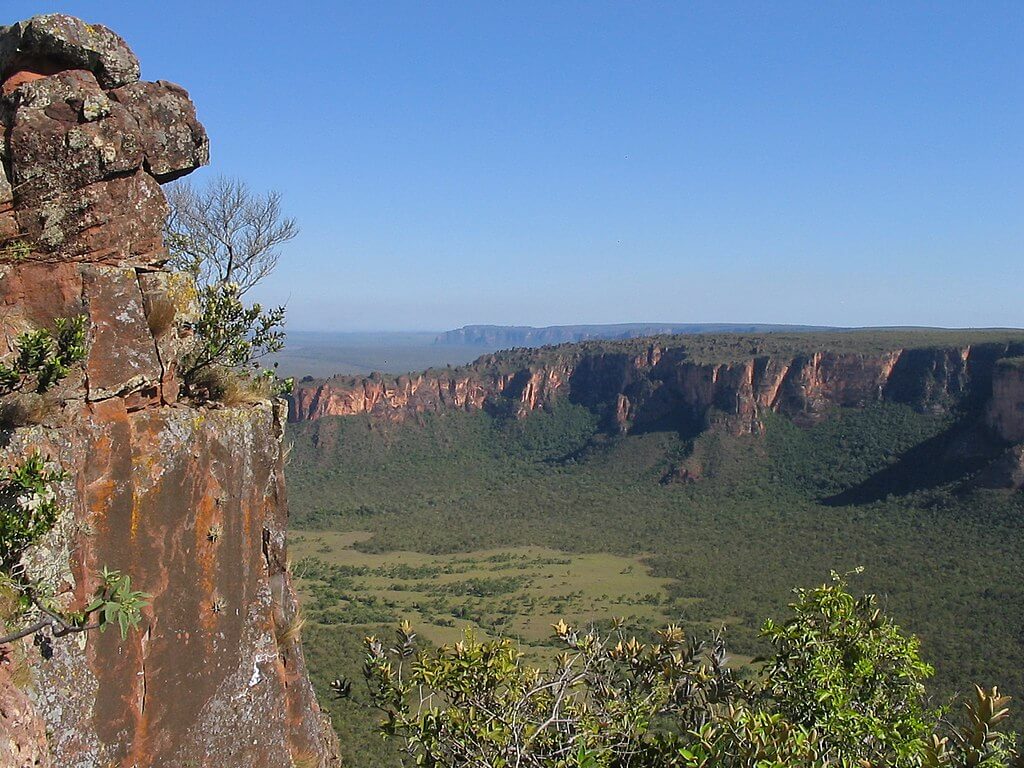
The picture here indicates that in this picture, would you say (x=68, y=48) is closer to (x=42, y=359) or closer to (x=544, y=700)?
(x=42, y=359)

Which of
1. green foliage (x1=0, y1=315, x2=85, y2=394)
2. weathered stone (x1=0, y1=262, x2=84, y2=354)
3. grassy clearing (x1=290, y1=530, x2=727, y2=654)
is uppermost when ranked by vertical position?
weathered stone (x1=0, y1=262, x2=84, y2=354)

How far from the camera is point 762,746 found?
5211 mm

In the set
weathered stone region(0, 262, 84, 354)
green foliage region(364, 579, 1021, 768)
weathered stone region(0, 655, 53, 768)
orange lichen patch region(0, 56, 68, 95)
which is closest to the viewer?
weathered stone region(0, 655, 53, 768)

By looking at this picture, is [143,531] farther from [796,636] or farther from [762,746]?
[796,636]

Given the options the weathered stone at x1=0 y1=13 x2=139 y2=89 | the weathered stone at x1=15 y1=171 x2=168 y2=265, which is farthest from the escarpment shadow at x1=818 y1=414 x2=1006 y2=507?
the weathered stone at x1=0 y1=13 x2=139 y2=89

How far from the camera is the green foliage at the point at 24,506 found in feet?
17.8

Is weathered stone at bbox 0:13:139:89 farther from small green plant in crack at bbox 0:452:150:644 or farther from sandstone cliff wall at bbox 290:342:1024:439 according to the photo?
sandstone cliff wall at bbox 290:342:1024:439

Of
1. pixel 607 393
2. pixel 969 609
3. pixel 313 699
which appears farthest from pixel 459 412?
pixel 313 699

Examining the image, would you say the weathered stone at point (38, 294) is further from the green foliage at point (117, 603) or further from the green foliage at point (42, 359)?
the green foliage at point (117, 603)

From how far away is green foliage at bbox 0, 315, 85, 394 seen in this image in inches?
229

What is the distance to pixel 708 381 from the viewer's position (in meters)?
77.6

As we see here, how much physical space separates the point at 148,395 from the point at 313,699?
11.9ft

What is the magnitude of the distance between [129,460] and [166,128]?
3241 millimetres

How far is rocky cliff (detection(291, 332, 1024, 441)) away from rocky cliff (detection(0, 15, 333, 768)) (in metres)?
60.9
